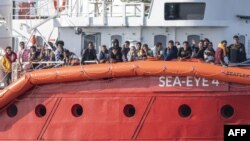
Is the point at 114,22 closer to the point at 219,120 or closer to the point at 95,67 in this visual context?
the point at 95,67

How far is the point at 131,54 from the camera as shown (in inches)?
798

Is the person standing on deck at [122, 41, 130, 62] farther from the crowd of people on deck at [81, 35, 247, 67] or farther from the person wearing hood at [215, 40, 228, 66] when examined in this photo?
the person wearing hood at [215, 40, 228, 66]

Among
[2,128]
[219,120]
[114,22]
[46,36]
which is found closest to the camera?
[219,120]

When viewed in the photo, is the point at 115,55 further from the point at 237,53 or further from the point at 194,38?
the point at 237,53

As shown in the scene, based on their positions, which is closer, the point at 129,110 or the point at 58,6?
the point at 129,110

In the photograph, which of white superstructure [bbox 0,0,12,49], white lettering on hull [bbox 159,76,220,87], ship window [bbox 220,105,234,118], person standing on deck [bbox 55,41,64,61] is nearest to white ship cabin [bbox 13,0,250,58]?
white superstructure [bbox 0,0,12,49]

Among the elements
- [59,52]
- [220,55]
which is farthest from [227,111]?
[59,52]

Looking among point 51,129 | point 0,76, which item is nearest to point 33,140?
point 51,129

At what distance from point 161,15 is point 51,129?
3.83 meters

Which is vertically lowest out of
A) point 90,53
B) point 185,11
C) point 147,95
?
point 147,95

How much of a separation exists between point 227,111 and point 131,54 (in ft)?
8.41

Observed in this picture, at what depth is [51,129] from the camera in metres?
20.0

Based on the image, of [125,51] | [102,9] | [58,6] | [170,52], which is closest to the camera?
[170,52]

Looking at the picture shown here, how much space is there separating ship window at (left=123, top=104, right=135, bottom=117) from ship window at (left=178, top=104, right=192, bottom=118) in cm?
101
